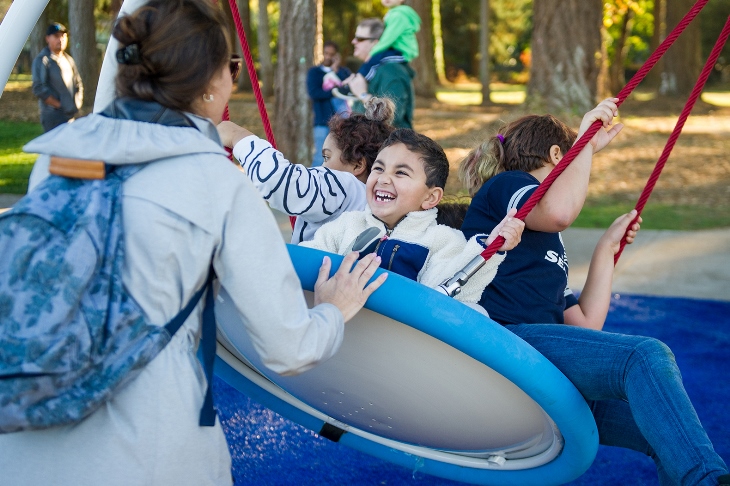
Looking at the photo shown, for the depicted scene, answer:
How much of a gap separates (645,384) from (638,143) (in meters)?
12.1

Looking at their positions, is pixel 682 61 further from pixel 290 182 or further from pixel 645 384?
pixel 645 384

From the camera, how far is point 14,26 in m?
2.61

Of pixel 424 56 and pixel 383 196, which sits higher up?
pixel 383 196

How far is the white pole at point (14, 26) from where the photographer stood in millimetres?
2596

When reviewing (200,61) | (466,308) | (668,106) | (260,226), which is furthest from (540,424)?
(668,106)

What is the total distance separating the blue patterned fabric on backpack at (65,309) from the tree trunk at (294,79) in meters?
8.50

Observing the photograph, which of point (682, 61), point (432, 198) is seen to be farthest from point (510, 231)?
point (682, 61)

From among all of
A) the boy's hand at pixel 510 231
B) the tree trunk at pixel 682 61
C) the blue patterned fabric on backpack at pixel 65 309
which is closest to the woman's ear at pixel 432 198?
the boy's hand at pixel 510 231

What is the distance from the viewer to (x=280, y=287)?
163cm

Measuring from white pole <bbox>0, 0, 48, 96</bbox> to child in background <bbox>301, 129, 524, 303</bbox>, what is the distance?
44.4 inches

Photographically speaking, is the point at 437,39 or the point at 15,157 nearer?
the point at 15,157

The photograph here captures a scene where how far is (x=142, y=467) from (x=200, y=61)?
81 cm

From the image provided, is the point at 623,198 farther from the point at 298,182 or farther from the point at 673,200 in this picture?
the point at 298,182

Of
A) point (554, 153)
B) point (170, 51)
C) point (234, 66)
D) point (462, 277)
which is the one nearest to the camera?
point (170, 51)
